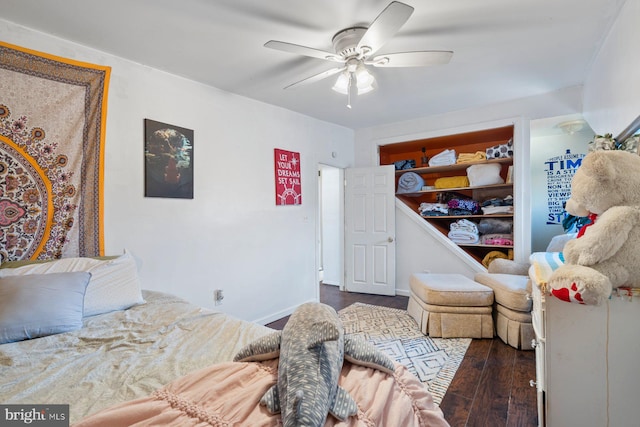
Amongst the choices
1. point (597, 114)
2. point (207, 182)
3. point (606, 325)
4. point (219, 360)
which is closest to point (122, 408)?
point (219, 360)

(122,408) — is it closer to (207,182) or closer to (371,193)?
(207,182)

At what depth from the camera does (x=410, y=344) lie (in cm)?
264

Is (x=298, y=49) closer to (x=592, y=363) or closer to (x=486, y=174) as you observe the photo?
(x=592, y=363)

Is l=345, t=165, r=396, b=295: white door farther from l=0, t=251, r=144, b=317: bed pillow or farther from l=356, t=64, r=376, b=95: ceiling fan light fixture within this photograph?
l=0, t=251, r=144, b=317: bed pillow

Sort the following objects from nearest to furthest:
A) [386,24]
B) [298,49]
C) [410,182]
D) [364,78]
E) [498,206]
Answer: [386,24], [298,49], [364,78], [498,206], [410,182]

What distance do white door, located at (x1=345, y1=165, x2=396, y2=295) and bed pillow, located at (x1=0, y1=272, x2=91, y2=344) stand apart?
338 cm

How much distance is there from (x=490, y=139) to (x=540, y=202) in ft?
3.41

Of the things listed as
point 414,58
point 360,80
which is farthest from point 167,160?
point 414,58

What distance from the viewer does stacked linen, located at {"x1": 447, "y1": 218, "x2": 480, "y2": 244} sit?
12.3 feet

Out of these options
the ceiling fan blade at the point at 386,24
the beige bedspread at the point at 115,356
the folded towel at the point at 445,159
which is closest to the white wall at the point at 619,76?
the ceiling fan blade at the point at 386,24

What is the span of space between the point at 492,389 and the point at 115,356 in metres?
2.22

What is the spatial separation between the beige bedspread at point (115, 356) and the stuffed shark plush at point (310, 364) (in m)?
Answer: 0.31

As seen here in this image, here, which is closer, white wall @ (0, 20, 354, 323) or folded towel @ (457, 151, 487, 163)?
white wall @ (0, 20, 354, 323)

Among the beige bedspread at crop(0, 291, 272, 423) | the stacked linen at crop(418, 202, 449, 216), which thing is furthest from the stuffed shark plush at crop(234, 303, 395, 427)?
the stacked linen at crop(418, 202, 449, 216)
